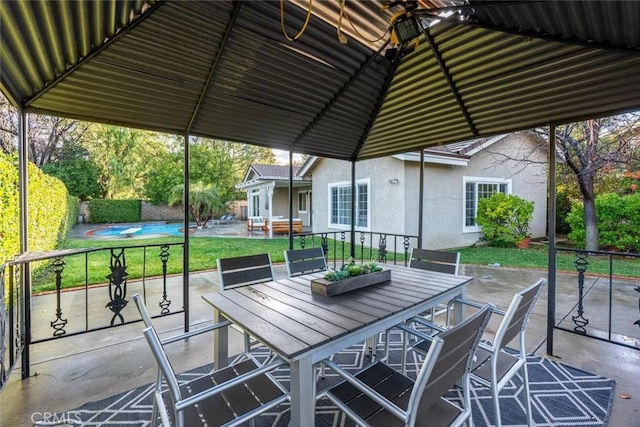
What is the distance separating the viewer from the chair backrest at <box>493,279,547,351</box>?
1634mm

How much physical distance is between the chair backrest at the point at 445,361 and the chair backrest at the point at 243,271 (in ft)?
6.13

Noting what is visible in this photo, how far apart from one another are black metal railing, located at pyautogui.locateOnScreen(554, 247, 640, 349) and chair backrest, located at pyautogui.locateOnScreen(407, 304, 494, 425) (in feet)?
7.08

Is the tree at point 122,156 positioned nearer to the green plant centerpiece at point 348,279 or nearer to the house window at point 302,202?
the house window at point 302,202

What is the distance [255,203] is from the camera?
16.7 meters

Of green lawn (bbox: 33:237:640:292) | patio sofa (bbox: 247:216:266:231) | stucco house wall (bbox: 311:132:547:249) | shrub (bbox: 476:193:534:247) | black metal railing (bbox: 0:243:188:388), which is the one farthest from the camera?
patio sofa (bbox: 247:216:266:231)

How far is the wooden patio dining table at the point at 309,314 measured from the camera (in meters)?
1.45

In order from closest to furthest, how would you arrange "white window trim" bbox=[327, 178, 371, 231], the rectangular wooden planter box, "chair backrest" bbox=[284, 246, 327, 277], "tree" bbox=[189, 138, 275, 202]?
the rectangular wooden planter box, "chair backrest" bbox=[284, 246, 327, 277], "white window trim" bbox=[327, 178, 371, 231], "tree" bbox=[189, 138, 275, 202]

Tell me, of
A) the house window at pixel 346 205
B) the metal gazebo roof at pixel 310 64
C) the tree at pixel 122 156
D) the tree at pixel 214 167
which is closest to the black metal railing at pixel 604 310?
the metal gazebo roof at pixel 310 64

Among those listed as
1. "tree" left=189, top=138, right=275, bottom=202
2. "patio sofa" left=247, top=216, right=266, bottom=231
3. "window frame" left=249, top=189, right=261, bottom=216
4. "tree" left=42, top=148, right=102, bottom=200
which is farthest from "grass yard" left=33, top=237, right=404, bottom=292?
"tree" left=42, top=148, right=102, bottom=200

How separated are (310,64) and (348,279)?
210 cm

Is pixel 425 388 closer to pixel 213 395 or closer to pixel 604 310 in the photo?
pixel 213 395

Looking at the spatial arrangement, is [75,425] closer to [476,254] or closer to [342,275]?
[342,275]

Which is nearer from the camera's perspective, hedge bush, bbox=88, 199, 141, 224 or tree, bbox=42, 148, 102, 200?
tree, bbox=42, 148, 102, 200

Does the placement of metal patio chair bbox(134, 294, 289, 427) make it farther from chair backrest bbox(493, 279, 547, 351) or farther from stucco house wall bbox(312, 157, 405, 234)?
stucco house wall bbox(312, 157, 405, 234)
